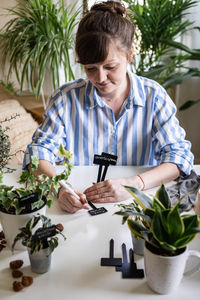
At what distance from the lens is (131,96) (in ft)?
5.20

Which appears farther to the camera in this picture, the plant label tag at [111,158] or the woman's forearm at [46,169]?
the woman's forearm at [46,169]

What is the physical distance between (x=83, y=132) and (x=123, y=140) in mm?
209

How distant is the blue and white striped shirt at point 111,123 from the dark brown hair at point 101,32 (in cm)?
25

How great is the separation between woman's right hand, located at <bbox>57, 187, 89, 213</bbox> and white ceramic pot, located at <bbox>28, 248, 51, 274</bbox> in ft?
0.96

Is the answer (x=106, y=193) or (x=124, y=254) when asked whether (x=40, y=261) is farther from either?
(x=106, y=193)

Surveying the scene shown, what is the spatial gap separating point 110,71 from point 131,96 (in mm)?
215

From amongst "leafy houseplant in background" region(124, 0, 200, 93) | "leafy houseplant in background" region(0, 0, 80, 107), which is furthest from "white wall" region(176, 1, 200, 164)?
"leafy houseplant in background" region(0, 0, 80, 107)

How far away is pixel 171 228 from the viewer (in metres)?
0.75

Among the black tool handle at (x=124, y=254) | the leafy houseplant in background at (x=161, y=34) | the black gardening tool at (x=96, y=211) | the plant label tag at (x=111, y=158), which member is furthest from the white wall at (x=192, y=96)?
the black tool handle at (x=124, y=254)

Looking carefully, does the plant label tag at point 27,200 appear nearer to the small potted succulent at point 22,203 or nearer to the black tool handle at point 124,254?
the small potted succulent at point 22,203

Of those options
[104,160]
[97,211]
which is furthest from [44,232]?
[104,160]

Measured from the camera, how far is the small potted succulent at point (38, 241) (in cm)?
84

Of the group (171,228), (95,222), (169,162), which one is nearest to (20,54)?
(169,162)

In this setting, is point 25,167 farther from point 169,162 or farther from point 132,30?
point 132,30
